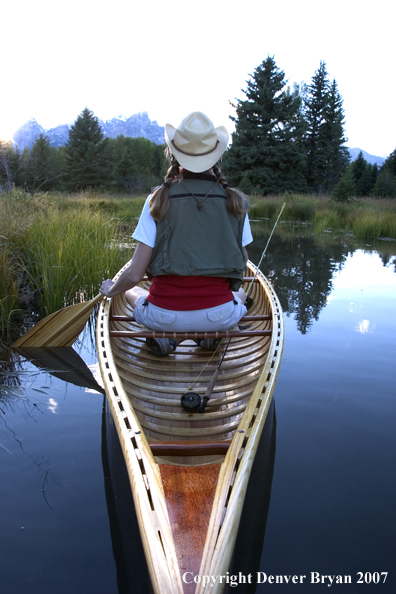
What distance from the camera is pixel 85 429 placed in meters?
3.03

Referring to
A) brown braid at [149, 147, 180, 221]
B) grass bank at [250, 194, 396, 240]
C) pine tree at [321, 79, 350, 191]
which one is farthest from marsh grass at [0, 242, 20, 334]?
pine tree at [321, 79, 350, 191]

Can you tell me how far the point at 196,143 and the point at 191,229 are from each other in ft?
1.58

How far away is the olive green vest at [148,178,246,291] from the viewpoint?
2.57 meters

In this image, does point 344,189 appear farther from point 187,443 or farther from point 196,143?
point 187,443

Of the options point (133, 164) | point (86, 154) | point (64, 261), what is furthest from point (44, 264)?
point (133, 164)

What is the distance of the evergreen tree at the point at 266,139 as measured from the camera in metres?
27.5

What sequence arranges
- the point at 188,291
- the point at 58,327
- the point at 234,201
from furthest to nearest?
the point at 58,327 < the point at 188,291 < the point at 234,201

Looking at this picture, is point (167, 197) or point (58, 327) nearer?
point (167, 197)

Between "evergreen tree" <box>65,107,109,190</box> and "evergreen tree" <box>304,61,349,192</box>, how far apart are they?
57.3ft

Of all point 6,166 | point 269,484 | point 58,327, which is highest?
point 6,166

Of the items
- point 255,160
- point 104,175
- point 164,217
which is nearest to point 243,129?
point 255,160

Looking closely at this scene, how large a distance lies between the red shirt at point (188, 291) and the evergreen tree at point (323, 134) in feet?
114

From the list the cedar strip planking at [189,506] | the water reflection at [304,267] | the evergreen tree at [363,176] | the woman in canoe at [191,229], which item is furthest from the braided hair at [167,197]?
the evergreen tree at [363,176]

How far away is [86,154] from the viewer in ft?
127
